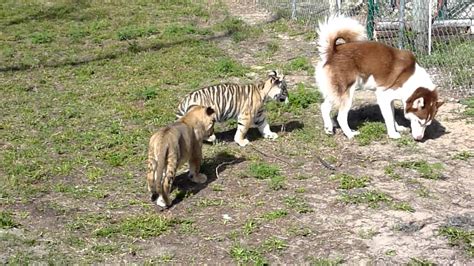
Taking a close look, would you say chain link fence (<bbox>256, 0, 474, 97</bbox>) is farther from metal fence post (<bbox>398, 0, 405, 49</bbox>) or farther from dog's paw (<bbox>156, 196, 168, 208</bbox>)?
dog's paw (<bbox>156, 196, 168, 208</bbox>)

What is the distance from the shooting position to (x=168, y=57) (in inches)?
459

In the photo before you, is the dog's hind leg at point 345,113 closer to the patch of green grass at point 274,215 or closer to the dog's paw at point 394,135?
the dog's paw at point 394,135

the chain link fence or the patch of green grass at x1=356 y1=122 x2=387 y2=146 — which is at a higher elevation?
the chain link fence

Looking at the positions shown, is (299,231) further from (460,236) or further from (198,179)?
(198,179)

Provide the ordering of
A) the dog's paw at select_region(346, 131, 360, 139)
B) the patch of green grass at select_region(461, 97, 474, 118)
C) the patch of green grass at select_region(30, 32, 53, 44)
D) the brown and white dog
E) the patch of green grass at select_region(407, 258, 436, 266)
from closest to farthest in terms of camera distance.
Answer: the patch of green grass at select_region(407, 258, 436, 266) → the brown and white dog → the dog's paw at select_region(346, 131, 360, 139) → the patch of green grass at select_region(461, 97, 474, 118) → the patch of green grass at select_region(30, 32, 53, 44)

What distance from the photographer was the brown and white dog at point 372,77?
7.81 meters

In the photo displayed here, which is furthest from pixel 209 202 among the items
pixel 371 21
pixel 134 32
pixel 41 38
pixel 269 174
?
pixel 41 38

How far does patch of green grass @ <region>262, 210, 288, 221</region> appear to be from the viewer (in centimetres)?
602

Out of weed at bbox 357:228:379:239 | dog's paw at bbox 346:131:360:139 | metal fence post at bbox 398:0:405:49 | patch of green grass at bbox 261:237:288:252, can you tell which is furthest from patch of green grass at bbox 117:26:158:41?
weed at bbox 357:228:379:239

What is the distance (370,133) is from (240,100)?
1.55 m

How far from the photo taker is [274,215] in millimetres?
6047

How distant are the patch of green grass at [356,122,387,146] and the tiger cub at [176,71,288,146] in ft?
3.22

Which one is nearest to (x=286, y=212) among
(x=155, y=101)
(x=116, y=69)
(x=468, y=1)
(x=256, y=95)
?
(x=256, y=95)

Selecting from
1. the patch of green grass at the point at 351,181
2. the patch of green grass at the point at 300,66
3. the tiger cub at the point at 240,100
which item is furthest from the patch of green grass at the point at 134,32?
the patch of green grass at the point at 351,181
